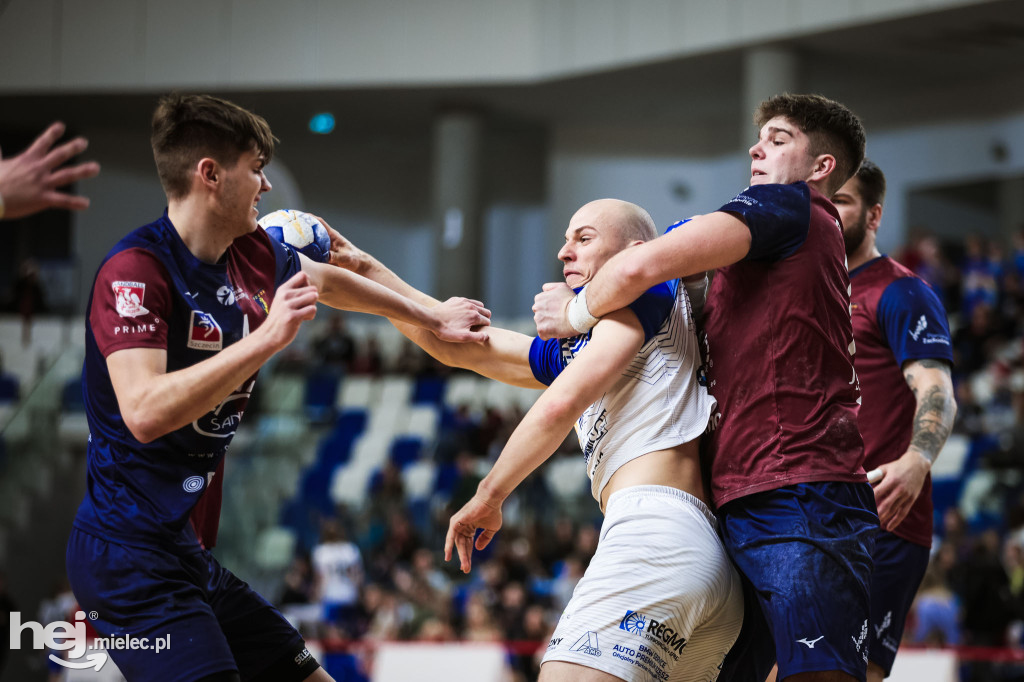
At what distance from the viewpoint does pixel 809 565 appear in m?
2.73

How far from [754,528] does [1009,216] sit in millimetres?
16093

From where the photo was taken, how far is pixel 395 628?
33.9ft

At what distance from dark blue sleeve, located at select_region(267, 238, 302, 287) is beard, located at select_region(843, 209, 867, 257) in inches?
85.9

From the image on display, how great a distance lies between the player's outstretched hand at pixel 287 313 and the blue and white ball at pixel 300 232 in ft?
2.95

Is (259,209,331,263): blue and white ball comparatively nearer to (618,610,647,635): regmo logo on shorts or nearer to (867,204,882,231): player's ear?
(618,610,647,635): regmo logo on shorts

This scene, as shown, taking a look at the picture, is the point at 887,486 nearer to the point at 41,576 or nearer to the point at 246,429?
the point at 246,429

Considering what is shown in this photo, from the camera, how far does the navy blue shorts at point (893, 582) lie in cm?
400

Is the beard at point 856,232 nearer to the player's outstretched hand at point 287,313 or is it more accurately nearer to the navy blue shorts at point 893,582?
the navy blue shorts at point 893,582

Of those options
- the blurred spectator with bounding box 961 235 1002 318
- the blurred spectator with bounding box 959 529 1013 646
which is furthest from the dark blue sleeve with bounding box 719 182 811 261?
the blurred spectator with bounding box 961 235 1002 318

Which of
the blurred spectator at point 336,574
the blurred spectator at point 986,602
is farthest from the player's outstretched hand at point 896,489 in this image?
the blurred spectator at point 336,574

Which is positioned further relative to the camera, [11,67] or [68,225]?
[68,225]

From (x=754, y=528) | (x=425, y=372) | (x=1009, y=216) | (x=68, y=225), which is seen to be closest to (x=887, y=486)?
(x=754, y=528)

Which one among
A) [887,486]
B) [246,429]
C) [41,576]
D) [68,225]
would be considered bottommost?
[41,576]

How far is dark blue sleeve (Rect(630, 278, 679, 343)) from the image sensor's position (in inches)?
116
